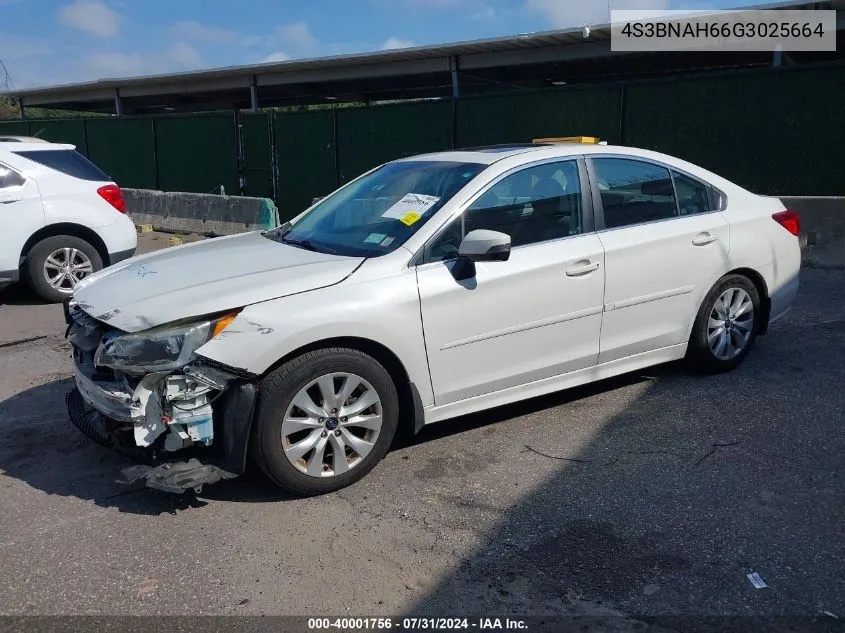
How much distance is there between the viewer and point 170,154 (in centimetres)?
1820

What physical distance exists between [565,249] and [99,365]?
2.63m

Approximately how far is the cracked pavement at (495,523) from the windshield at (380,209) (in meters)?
1.24

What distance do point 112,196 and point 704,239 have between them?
6520mm

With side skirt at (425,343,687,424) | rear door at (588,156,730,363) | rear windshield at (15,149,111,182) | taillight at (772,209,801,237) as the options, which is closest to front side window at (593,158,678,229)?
rear door at (588,156,730,363)

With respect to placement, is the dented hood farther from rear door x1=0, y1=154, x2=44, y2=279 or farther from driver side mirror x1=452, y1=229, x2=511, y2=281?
rear door x1=0, y1=154, x2=44, y2=279

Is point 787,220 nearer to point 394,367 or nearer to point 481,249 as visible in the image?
point 481,249

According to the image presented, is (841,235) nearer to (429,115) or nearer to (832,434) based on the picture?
(832,434)

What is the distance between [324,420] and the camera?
382cm

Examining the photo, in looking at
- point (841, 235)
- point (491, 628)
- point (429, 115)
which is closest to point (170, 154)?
point (429, 115)

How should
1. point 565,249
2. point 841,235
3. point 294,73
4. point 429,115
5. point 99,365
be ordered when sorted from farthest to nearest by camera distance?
1. point 294,73
2. point 429,115
3. point 841,235
4. point 565,249
5. point 99,365

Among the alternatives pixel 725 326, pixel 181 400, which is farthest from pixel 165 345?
pixel 725 326

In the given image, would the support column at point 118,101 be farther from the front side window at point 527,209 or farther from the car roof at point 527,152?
the front side window at point 527,209

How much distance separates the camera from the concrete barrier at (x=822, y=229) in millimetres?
8812

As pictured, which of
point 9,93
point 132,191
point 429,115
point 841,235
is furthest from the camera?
point 9,93
